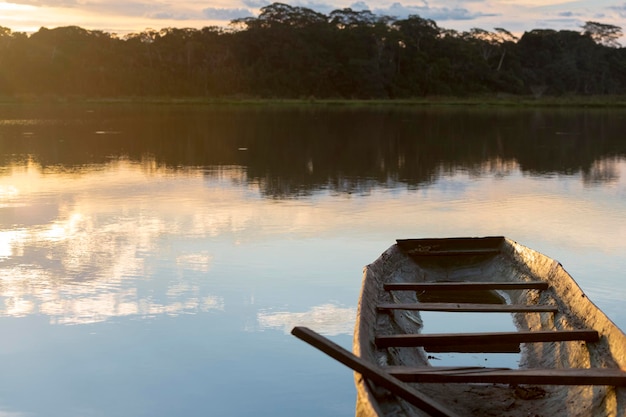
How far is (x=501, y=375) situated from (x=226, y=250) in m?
4.96

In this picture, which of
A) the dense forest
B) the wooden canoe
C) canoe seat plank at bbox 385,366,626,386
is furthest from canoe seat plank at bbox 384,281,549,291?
the dense forest

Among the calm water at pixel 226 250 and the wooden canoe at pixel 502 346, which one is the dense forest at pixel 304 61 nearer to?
the calm water at pixel 226 250

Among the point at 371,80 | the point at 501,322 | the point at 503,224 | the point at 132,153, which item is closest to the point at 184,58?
the point at 371,80

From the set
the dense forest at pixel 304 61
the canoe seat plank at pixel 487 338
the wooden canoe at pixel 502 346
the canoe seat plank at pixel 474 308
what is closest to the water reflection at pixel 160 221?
the canoe seat plank at pixel 474 308

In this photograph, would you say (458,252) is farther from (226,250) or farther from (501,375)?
(501,375)

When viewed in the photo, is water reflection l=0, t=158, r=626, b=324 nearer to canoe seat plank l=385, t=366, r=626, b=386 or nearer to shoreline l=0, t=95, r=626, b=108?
canoe seat plank l=385, t=366, r=626, b=386

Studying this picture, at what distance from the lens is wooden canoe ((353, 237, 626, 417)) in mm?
4191

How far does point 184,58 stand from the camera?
Answer: 6281 cm

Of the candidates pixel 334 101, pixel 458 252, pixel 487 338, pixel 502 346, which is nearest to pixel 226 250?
pixel 458 252

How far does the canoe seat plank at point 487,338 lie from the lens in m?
4.89

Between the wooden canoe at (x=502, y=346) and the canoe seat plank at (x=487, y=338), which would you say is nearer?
the wooden canoe at (x=502, y=346)

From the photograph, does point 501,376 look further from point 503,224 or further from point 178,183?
point 178,183

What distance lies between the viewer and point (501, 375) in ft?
14.1

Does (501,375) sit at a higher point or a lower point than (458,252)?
higher
